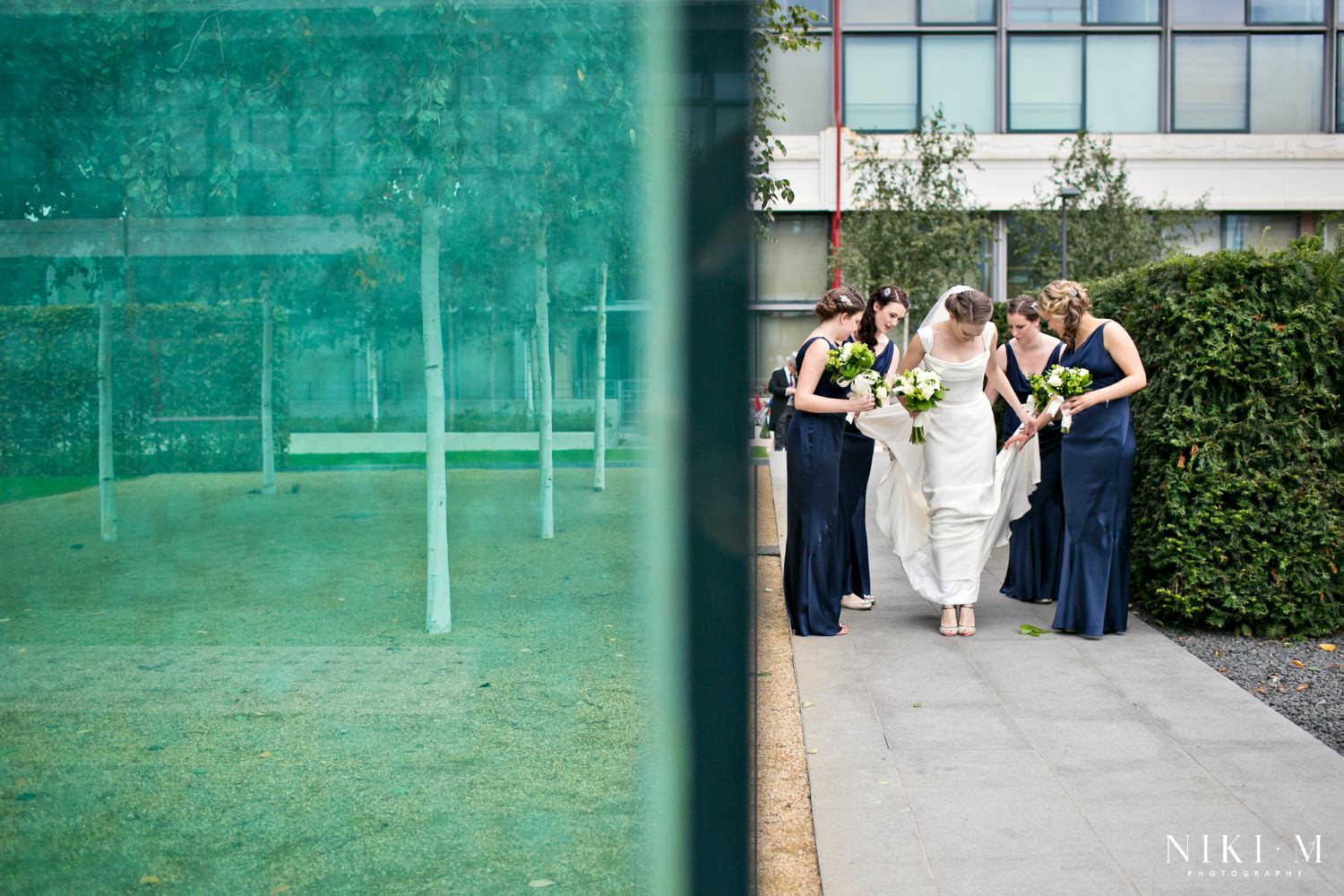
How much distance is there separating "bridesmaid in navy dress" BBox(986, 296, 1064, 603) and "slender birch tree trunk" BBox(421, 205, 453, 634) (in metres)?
5.57

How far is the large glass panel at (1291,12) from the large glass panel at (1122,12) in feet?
10.7

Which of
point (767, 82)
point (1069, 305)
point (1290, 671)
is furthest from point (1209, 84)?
point (1290, 671)

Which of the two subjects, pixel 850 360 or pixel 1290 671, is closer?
pixel 1290 671

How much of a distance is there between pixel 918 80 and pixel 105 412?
35.6 meters

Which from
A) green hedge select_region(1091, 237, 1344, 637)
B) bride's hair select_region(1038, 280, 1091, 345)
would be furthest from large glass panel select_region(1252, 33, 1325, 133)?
bride's hair select_region(1038, 280, 1091, 345)

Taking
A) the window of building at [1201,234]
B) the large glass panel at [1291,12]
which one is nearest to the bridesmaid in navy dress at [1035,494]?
the window of building at [1201,234]

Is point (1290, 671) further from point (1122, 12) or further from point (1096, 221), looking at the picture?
point (1122, 12)

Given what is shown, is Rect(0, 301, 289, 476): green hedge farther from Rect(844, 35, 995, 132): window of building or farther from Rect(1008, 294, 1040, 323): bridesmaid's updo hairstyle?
Rect(844, 35, 995, 132): window of building

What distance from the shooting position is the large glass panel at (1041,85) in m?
35.1

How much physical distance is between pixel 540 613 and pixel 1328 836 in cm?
296

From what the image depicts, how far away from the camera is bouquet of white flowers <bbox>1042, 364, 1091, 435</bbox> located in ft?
21.4

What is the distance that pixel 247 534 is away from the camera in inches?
89.5

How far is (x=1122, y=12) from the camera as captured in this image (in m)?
35.2

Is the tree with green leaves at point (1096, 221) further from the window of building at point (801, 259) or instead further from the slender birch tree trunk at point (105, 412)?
the slender birch tree trunk at point (105, 412)
